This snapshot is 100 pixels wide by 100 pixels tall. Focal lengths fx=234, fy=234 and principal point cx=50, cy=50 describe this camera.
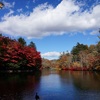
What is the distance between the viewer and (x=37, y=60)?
104 meters

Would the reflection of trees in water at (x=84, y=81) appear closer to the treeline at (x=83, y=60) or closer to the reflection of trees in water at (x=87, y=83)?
the reflection of trees in water at (x=87, y=83)

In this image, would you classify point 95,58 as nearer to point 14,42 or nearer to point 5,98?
point 14,42

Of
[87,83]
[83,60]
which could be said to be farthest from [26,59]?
[87,83]

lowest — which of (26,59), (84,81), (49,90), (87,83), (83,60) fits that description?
(49,90)

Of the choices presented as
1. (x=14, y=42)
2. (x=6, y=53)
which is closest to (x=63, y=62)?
(x=14, y=42)

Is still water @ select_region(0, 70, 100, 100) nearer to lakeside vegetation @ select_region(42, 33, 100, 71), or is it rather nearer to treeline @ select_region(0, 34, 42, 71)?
treeline @ select_region(0, 34, 42, 71)

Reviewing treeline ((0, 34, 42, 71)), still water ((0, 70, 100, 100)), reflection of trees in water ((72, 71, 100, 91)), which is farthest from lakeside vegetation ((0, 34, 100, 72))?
still water ((0, 70, 100, 100))

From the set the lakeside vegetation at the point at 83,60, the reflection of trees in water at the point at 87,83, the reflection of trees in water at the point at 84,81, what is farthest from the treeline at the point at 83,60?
the reflection of trees in water at the point at 87,83

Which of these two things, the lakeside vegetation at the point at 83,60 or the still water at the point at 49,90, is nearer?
the still water at the point at 49,90

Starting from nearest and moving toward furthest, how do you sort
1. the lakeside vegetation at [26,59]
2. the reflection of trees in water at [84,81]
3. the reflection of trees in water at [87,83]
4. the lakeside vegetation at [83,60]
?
the reflection of trees in water at [87,83], the reflection of trees in water at [84,81], the lakeside vegetation at [26,59], the lakeside vegetation at [83,60]

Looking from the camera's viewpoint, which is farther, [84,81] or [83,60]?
[83,60]

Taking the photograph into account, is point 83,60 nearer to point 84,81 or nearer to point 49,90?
point 84,81

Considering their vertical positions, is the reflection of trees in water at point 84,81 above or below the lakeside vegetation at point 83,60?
below

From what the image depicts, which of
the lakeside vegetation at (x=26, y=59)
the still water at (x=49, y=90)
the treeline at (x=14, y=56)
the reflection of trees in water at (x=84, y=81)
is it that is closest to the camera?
the still water at (x=49, y=90)
